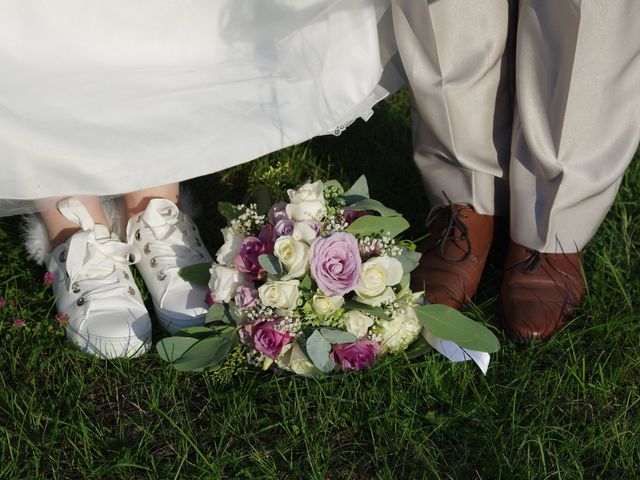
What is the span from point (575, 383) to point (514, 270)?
303 millimetres

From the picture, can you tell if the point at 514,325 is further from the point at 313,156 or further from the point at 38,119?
the point at 38,119

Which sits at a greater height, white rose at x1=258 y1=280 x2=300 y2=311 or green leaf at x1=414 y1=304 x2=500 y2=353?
white rose at x1=258 y1=280 x2=300 y2=311

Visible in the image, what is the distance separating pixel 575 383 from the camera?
170 cm

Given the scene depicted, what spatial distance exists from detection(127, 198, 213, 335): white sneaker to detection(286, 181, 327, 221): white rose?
31 centimetres

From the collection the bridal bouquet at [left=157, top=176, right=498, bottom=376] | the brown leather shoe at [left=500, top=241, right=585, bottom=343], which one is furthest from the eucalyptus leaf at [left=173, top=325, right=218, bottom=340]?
the brown leather shoe at [left=500, top=241, right=585, bottom=343]

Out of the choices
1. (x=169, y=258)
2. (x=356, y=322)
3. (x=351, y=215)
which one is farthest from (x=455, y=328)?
(x=169, y=258)

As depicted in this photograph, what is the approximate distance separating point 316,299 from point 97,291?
1.69 ft

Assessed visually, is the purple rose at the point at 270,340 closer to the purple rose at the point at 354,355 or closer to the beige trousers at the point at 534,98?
the purple rose at the point at 354,355

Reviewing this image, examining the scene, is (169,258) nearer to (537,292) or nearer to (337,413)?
(337,413)

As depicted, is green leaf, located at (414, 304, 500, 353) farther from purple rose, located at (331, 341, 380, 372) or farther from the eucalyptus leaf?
the eucalyptus leaf

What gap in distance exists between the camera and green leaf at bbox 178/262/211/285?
5.99 feet

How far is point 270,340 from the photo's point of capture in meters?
1.60

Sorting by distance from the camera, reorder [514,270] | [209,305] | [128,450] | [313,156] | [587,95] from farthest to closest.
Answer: [313,156] < [514,270] < [209,305] < [587,95] < [128,450]

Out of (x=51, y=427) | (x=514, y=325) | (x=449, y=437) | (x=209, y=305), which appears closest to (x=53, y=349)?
(x=51, y=427)
